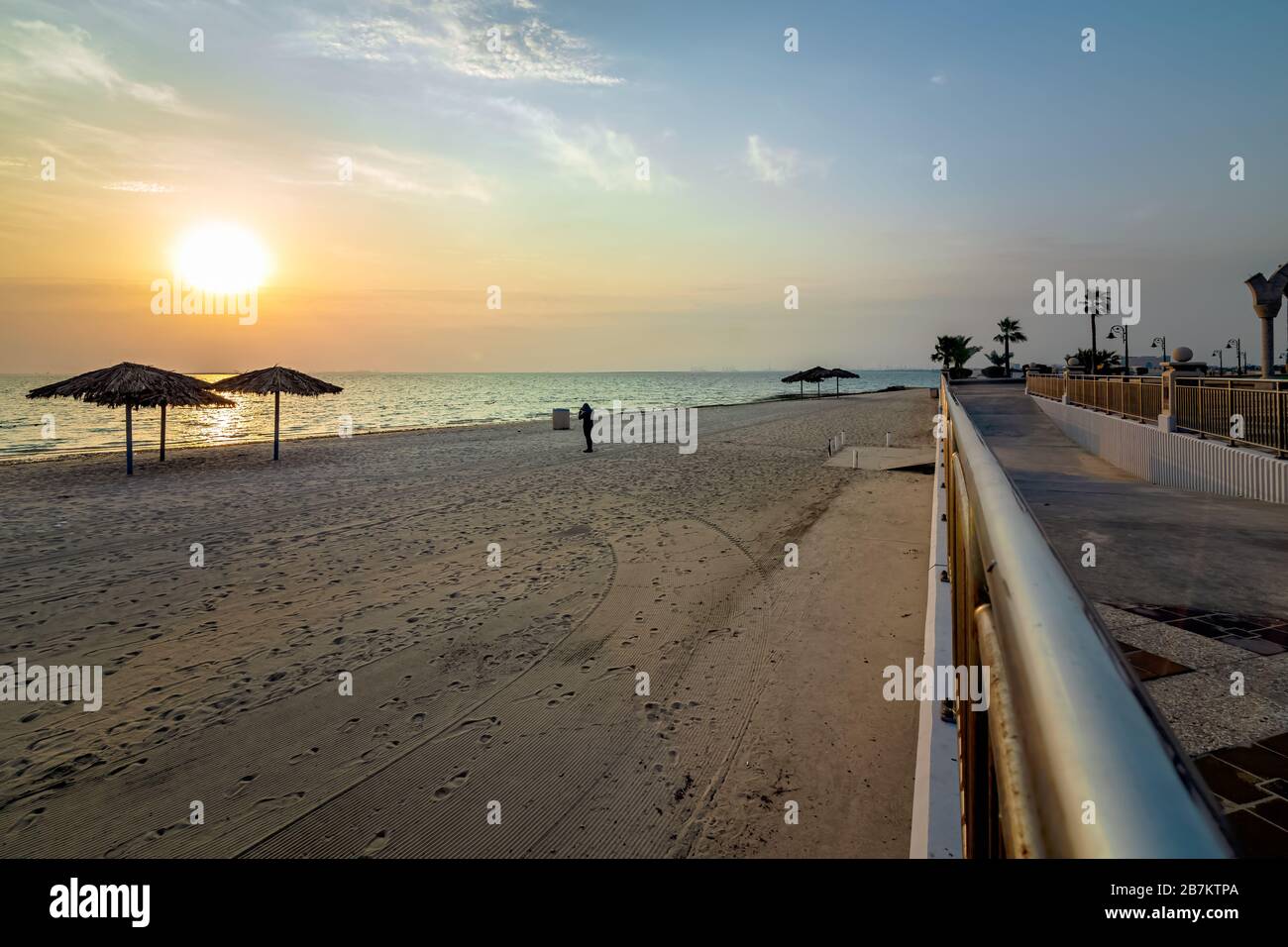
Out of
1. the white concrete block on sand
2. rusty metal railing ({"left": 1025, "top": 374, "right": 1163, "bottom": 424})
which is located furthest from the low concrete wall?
the white concrete block on sand

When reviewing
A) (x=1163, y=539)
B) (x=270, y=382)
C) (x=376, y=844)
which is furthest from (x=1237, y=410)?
(x=270, y=382)

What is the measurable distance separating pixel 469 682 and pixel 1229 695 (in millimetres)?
4735

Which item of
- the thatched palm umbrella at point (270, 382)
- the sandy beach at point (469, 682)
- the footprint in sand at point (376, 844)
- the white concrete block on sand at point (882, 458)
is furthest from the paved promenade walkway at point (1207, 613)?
the thatched palm umbrella at point (270, 382)

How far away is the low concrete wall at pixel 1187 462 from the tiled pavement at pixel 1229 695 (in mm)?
5385

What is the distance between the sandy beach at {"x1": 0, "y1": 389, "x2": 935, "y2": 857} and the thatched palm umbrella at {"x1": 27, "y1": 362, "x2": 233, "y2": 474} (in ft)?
24.5

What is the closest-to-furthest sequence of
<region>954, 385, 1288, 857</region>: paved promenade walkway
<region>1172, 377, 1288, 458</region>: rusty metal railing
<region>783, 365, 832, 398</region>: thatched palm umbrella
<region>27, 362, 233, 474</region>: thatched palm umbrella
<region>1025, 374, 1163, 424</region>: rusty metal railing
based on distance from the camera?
1. <region>954, 385, 1288, 857</region>: paved promenade walkway
2. <region>1172, 377, 1288, 458</region>: rusty metal railing
3. <region>1025, 374, 1163, 424</region>: rusty metal railing
4. <region>27, 362, 233, 474</region>: thatched palm umbrella
5. <region>783, 365, 832, 398</region>: thatched palm umbrella

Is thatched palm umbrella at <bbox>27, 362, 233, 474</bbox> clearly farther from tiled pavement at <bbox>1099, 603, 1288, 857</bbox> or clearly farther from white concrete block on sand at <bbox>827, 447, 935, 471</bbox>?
tiled pavement at <bbox>1099, 603, 1288, 857</bbox>

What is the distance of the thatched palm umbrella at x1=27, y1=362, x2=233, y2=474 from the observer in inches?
685

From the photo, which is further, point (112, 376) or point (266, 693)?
point (112, 376)

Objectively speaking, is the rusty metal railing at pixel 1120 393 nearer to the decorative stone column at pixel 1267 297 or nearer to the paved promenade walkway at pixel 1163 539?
the paved promenade walkway at pixel 1163 539
